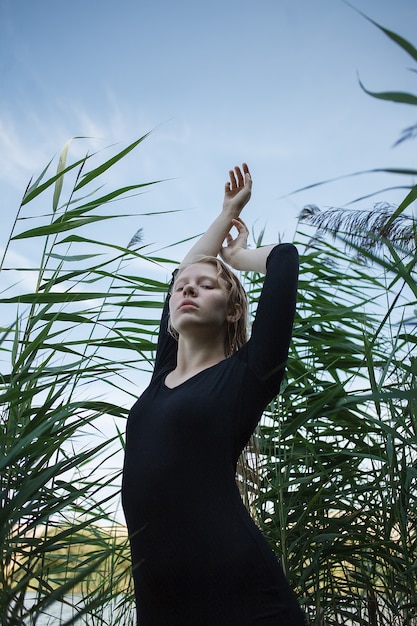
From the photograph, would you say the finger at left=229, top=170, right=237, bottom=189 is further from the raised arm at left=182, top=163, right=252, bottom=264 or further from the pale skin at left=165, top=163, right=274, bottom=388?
the pale skin at left=165, top=163, right=274, bottom=388

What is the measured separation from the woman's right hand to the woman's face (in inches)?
8.8

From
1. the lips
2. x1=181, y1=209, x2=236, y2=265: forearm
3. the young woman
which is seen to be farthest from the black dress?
x1=181, y1=209, x2=236, y2=265: forearm

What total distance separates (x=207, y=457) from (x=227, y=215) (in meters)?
0.57

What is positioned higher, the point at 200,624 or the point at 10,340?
the point at 10,340

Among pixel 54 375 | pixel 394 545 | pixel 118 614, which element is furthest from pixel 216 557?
pixel 118 614

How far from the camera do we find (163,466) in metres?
0.94

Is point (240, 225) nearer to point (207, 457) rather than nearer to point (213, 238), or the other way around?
point (213, 238)

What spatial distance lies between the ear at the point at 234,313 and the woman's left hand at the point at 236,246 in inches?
4.8

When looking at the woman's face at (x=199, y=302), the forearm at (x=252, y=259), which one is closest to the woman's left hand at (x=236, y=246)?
the forearm at (x=252, y=259)

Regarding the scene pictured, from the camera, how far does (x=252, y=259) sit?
120cm

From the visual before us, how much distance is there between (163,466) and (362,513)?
0.71m

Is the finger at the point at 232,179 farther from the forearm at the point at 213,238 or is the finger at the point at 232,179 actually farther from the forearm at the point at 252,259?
the forearm at the point at 252,259

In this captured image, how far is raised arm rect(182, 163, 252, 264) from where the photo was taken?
4.36 feet

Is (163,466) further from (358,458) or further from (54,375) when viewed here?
(358,458)
